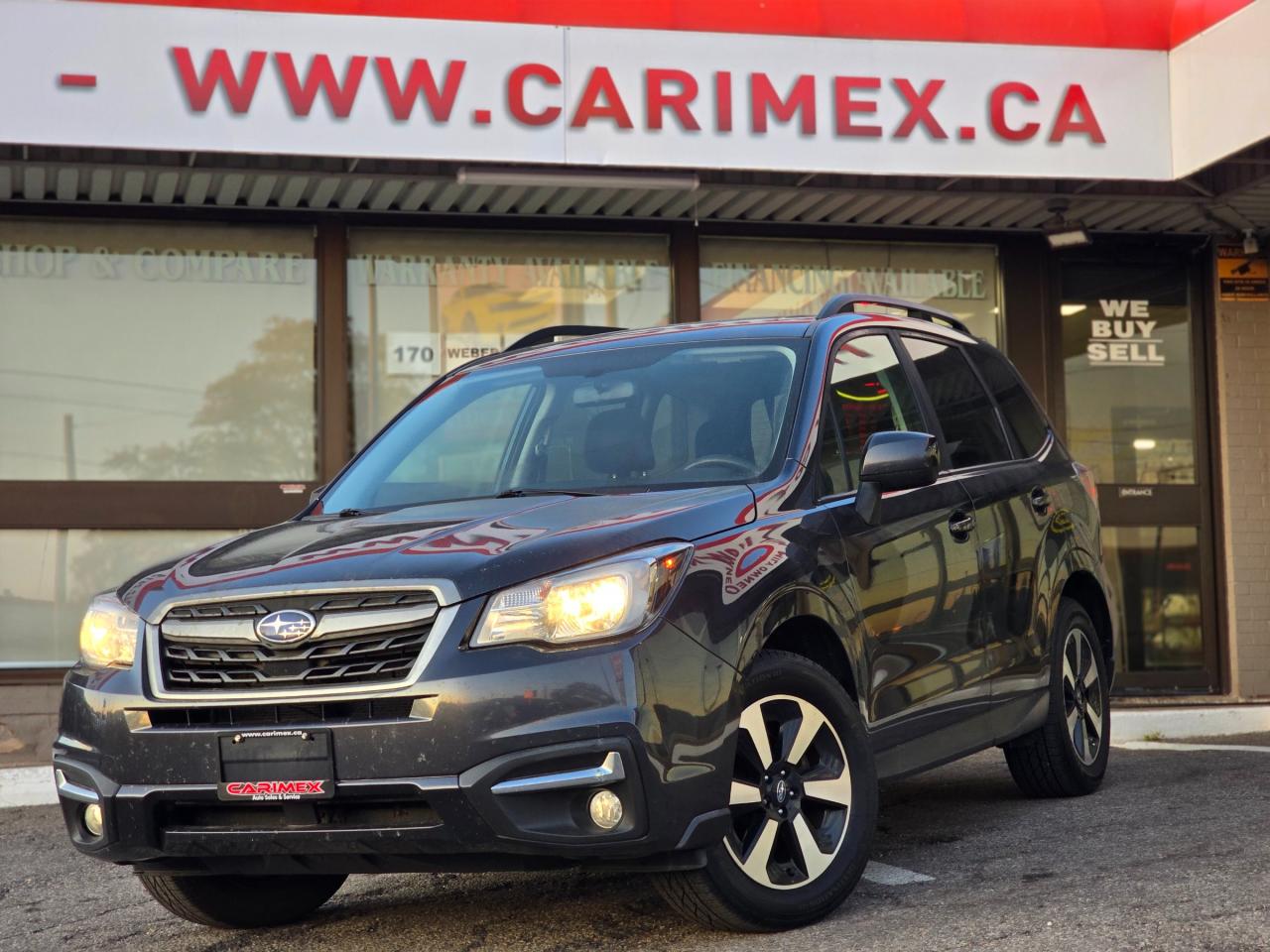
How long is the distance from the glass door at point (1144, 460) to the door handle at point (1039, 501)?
6307 millimetres

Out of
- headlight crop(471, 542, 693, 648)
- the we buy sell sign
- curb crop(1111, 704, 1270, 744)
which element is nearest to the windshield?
headlight crop(471, 542, 693, 648)

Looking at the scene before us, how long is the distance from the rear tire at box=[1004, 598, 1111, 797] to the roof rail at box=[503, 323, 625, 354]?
2.13 m

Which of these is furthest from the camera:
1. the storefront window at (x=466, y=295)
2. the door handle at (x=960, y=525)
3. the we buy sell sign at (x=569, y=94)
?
the storefront window at (x=466, y=295)

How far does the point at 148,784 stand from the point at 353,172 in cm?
666

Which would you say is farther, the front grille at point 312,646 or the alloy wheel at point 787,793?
the alloy wheel at point 787,793

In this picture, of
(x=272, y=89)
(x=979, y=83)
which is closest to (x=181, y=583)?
(x=272, y=89)

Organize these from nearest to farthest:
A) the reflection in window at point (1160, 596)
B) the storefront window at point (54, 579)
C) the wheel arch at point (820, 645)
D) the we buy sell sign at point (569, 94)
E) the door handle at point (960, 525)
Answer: the wheel arch at point (820, 645), the door handle at point (960, 525), the we buy sell sign at point (569, 94), the storefront window at point (54, 579), the reflection in window at point (1160, 596)

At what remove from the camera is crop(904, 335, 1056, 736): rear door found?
6.02 metres

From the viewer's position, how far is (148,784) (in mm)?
4320

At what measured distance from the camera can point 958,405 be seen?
6363 millimetres

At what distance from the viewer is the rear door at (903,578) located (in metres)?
5.14

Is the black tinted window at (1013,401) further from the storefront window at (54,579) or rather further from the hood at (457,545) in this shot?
the storefront window at (54,579)

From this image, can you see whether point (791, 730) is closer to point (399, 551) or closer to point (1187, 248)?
point (399, 551)

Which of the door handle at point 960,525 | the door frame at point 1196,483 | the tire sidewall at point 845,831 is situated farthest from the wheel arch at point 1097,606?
the door frame at point 1196,483
